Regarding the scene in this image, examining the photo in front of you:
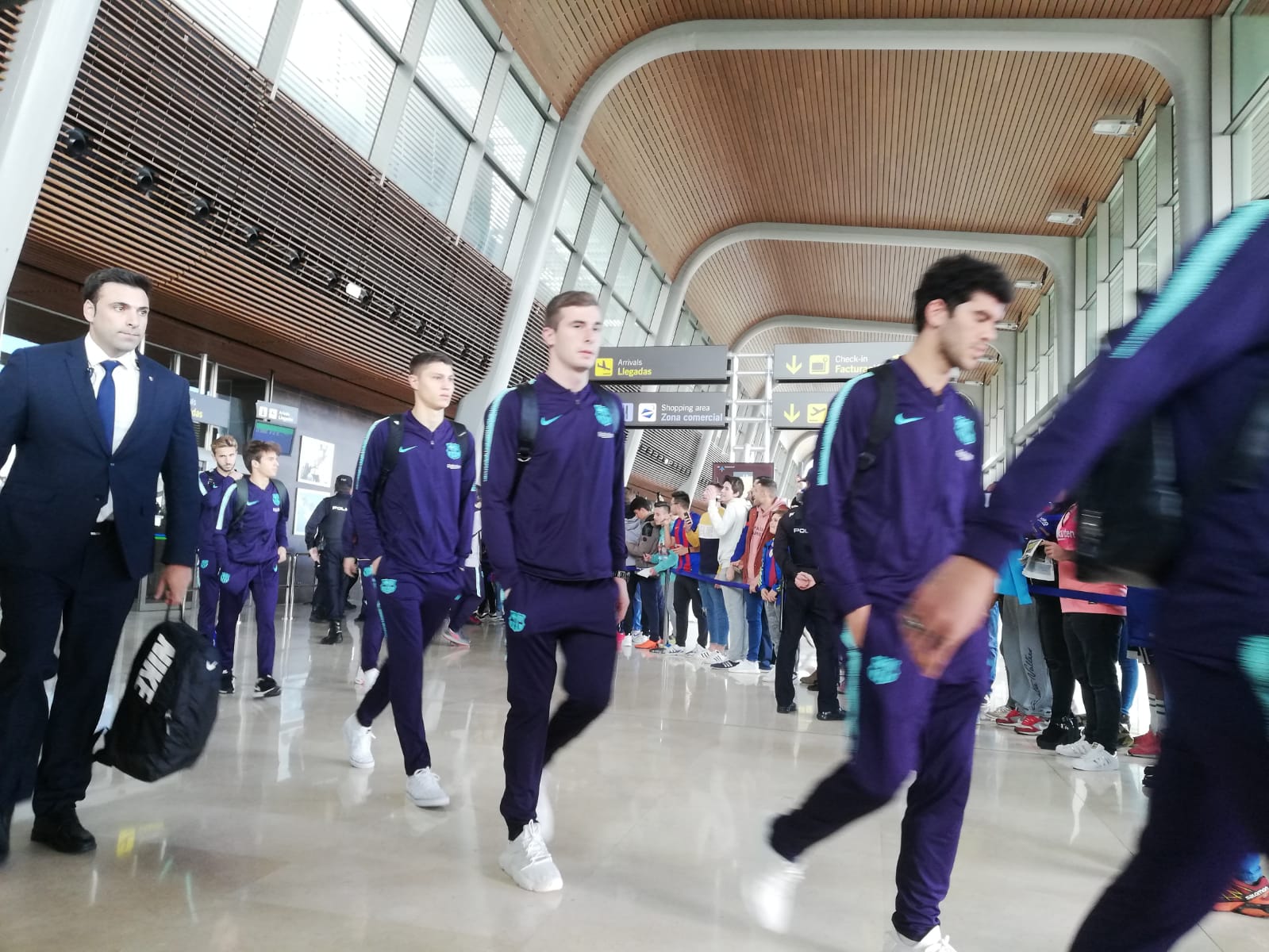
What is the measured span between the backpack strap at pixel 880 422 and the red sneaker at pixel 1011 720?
4912 mm

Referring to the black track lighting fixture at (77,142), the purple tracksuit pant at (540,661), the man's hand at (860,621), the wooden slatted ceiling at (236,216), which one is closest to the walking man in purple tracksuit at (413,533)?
the purple tracksuit pant at (540,661)

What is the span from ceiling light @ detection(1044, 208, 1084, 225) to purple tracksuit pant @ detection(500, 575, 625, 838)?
18423 millimetres

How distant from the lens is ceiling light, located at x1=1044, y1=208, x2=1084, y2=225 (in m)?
18.5

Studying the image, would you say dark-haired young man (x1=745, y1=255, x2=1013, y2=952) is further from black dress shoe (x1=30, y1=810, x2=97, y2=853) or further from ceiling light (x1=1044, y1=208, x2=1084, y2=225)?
ceiling light (x1=1044, y1=208, x2=1084, y2=225)

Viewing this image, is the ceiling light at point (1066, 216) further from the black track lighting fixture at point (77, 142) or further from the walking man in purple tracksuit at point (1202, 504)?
the walking man in purple tracksuit at point (1202, 504)

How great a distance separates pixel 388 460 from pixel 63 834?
187 centimetres

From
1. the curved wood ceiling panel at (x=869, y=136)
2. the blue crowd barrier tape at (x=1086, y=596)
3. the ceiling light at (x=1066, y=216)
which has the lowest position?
the blue crowd barrier tape at (x=1086, y=596)

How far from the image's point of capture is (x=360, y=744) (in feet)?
14.6

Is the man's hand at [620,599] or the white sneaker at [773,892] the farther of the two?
the man's hand at [620,599]

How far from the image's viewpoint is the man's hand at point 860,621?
2324 millimetres

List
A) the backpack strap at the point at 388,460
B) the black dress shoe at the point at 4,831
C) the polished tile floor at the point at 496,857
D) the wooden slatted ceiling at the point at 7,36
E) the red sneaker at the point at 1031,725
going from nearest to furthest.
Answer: the polished tile floor at the point at 496,857
the black dress shoe at the point at 4,831
the backpack strap at the point at 388,460
the red sneaker at the point at 1031,725
the wooden slatted ceiling at the point at 7,36

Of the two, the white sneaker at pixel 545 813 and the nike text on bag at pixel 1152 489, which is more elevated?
the nike text on bag at pixel 1152 489

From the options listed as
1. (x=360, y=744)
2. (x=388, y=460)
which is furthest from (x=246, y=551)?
(x=388, y=460)

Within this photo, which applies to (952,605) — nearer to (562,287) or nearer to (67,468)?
(67,468)
